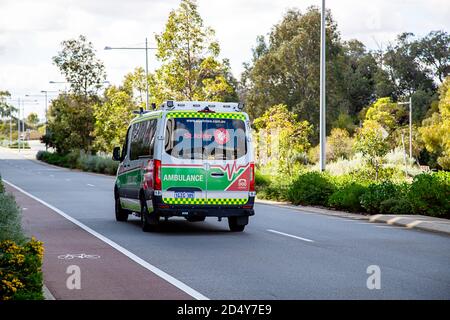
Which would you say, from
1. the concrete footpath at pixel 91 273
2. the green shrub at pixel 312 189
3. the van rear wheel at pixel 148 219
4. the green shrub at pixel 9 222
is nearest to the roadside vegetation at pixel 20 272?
the concrete footpath at pixel 91 273

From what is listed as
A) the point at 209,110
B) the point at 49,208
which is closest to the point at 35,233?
the point at 209,110

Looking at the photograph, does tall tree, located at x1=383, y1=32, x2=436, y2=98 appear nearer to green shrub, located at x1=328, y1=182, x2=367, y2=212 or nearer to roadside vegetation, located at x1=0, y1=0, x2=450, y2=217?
roadside vegetation, located at x1=0, y1=0, x2=450, y2=217

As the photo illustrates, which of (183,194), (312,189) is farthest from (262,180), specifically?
(183,194)

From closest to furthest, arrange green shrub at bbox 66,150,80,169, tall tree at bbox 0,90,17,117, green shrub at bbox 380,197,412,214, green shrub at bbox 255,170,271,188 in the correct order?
green shrub at bbox 380,197,412,214 < green shrub at bbox 255,170,271,188 < green shrub at bbox 66,150,80,169 < tall tree at bbox 0,90,17,117

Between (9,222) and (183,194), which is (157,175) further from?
(9,222)

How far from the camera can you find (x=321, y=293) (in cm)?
1057

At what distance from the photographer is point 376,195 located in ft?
79.9

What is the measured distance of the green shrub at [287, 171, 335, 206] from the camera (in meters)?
28.1

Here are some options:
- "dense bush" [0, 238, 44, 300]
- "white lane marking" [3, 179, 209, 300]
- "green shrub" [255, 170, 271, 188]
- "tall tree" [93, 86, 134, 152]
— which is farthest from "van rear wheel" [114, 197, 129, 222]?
"tall tree" [93, 86, 134, 152]

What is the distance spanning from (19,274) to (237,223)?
10.0 metres

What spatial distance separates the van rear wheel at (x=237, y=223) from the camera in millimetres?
19047

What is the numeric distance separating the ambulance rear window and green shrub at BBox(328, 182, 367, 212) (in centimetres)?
729

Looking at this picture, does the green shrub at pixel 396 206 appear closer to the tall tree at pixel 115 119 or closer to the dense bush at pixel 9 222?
the dense bush at pixel 9 222
